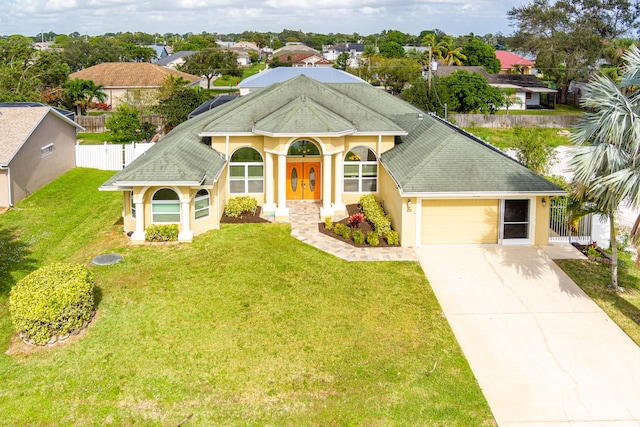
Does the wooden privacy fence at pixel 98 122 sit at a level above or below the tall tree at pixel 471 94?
below

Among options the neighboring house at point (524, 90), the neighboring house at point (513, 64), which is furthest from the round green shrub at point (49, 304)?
the neighboring house at point (513, 64)

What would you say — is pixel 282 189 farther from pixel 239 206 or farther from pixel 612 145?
pixel 612 145

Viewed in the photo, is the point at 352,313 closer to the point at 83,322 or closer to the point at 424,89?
the point at 83,322

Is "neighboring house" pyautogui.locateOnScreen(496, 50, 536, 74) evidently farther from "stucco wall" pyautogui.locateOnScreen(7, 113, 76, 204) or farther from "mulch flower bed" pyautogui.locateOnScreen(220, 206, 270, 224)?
"mulch flower bed" pyautogui.locateOnScreen(220, 206, 270, 224)

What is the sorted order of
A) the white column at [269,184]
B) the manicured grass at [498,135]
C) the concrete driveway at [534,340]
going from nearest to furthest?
the concrete driveway at [534,340] < the white column at [269,184] < the manicured grass at [498,135]

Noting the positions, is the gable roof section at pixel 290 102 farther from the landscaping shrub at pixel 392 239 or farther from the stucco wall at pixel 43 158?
the stucco wall at pixel 43 158

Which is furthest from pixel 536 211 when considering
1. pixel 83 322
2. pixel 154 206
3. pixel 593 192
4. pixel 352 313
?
pixel 83 322
